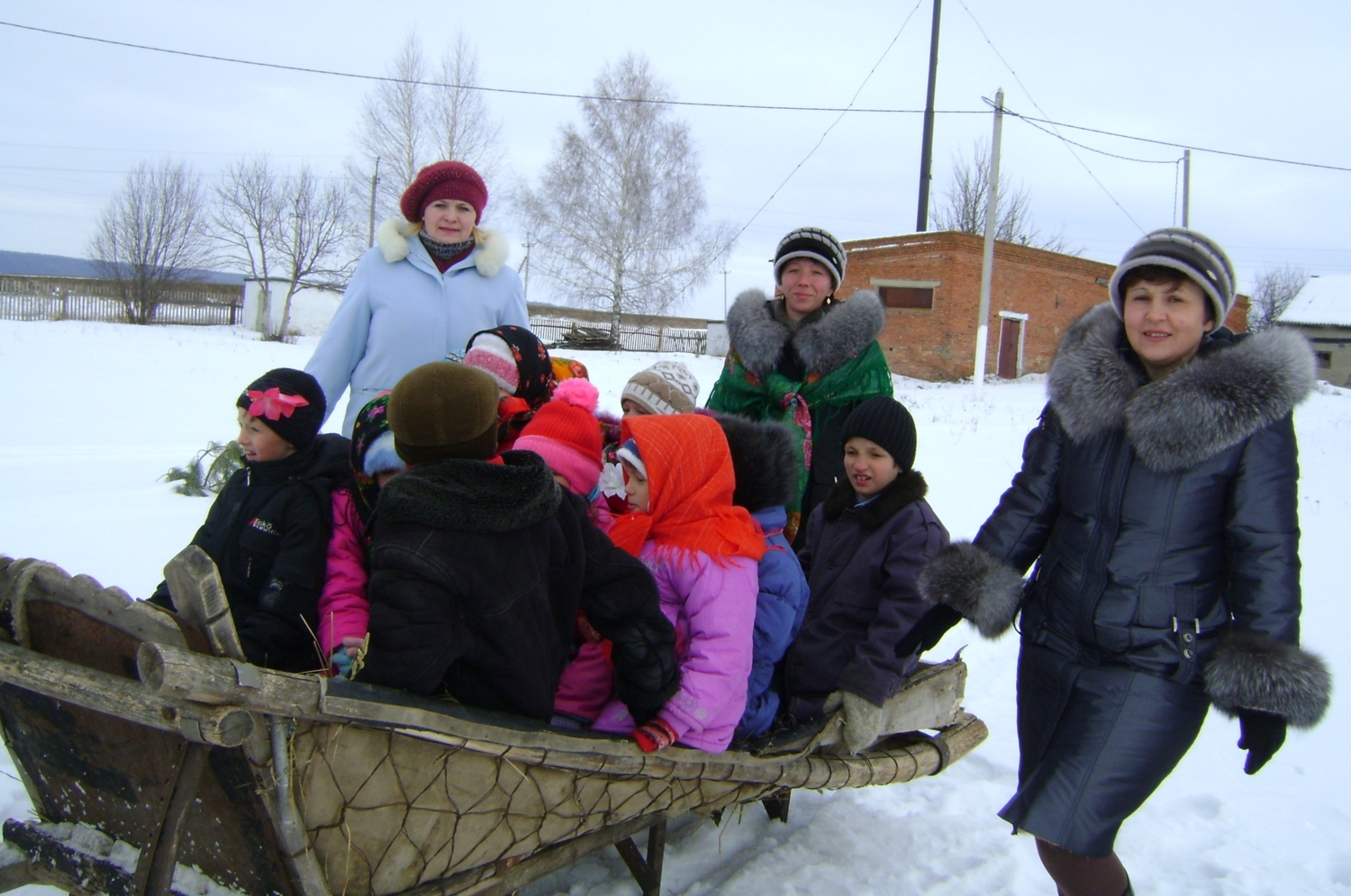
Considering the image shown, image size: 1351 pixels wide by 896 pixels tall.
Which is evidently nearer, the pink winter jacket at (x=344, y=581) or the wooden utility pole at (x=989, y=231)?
the pink winter jacket at (x=344, y=581)

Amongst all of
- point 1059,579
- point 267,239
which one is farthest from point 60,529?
point 267,239

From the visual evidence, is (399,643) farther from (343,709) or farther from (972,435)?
(972,435)

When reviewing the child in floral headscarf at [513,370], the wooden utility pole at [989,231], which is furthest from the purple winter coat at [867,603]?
the wooden utility pole at [989,231]

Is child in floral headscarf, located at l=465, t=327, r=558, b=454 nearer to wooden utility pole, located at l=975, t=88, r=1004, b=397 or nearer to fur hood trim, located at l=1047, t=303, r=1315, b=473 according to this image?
fur hood trim, located at l=1047, t=303, r=1315, b=473

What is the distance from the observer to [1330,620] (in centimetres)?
490

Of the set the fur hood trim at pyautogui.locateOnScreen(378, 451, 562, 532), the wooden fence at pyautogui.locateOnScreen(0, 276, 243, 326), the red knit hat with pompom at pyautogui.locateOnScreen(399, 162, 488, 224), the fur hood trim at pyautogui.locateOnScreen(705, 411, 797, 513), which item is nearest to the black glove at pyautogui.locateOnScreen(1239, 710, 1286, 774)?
the fur hood trim at pyautogui.locateOnScreen(705, 411, 797, 513)

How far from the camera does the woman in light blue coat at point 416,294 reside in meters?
3.07

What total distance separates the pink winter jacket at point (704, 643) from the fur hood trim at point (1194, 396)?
0.89 meters

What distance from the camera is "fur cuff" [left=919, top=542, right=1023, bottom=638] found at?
2.11 m

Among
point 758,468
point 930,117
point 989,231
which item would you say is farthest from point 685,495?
point 930,117

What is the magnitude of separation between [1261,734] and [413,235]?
291 cm

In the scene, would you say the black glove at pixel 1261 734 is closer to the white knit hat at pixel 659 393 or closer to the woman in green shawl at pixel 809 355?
the woman in green shawl at pixel 809 355

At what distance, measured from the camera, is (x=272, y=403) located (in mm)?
2295

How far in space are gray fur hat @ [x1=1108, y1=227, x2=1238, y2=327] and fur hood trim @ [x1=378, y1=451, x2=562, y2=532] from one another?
53.6 inches
